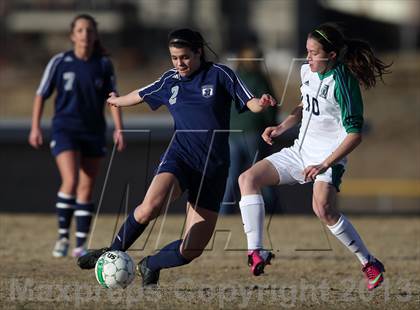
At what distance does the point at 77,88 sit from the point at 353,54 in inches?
134

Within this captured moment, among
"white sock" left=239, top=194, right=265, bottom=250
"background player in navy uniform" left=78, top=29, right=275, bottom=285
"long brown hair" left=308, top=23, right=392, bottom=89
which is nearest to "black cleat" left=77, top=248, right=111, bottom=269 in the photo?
"background player in navy uniform" left=78, top=29, right=275, bottom=285

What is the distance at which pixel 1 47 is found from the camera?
112ft

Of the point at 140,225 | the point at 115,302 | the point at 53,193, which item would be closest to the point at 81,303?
the point at 115,302

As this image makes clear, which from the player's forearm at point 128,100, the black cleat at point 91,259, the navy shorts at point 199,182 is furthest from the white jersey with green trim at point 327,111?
the black cleat at point 91,259

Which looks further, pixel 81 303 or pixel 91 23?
pixel 91 23

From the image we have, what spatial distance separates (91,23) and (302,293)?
3.64 meters

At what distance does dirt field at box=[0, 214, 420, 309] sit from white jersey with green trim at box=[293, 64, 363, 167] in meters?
1.09

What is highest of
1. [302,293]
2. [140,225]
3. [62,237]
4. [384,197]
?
[140,225]

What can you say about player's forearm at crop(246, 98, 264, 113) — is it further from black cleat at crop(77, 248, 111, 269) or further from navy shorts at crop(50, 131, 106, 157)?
navy shorts at crop(50, 131, 106, 157)

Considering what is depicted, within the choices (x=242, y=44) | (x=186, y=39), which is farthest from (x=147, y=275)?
(x=242, y=44)

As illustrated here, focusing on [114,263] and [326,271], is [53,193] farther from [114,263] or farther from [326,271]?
[114,263]

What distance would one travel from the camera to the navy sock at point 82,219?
10.6m

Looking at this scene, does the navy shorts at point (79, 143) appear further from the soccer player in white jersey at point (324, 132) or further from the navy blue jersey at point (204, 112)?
the soccer player in white jersey at point (324, 132)

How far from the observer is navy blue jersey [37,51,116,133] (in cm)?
1043
